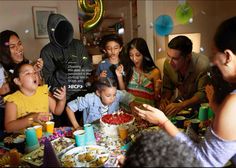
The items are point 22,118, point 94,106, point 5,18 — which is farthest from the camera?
point 5,18

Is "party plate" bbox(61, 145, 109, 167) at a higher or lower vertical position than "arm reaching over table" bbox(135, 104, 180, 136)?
lower

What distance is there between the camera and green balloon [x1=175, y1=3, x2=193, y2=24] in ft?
11.1

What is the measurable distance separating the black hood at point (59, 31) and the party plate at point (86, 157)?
118cm

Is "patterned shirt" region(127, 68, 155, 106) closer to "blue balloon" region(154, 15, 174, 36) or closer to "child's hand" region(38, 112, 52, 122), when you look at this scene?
"child's hand" region(38, 112, 52, 122)

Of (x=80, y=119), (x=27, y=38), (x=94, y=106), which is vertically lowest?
(x=80, y=119)

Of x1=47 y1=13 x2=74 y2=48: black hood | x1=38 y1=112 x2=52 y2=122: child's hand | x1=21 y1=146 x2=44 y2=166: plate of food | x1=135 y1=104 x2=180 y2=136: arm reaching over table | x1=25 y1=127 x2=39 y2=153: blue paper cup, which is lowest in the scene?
x1=21 y1=146 x2=44 y2=166: plate of food

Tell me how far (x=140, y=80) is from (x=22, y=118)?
3.53 feet

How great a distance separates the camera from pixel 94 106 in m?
1.91

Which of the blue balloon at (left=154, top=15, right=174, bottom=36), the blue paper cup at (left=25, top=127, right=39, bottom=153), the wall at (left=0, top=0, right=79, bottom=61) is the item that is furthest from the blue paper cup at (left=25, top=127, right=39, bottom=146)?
the blue balloon at (left=154, top=15, right=174, bottom=36)

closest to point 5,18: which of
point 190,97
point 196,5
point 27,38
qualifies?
point 27,38

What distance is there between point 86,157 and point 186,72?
1.31 meters

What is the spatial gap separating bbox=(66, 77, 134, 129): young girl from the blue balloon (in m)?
1.67

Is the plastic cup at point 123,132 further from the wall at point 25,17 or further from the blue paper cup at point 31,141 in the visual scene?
the wall at point 25,17

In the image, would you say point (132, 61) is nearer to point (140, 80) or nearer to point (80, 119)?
point (140, 80)
